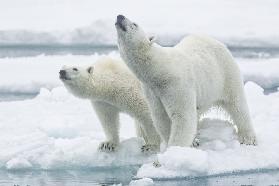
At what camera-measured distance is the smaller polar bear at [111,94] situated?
Answer: 586cm

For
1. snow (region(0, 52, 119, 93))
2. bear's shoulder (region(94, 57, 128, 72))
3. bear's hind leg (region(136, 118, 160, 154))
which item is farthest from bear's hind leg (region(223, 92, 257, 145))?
snow (region(0, 52, 119, 93))

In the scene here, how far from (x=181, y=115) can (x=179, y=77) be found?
0.93 ft

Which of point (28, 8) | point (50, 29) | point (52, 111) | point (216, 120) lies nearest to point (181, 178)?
point (216, 120)

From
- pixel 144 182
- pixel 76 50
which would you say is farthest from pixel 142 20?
pixel 144 182

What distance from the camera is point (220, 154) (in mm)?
5691

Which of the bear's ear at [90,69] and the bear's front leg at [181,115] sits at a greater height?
the bear's ear at [90,69]

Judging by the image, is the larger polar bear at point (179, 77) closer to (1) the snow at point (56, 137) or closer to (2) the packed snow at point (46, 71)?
(1) the snow at point (56, 137)

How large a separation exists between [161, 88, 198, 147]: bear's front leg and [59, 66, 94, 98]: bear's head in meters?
0.80

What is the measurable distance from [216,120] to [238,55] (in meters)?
4.20

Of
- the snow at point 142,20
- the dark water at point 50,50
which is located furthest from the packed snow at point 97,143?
the snow at point 142,20

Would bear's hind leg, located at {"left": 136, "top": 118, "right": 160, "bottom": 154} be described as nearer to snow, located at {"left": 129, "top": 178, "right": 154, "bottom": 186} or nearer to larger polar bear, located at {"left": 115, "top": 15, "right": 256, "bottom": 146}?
larger polar bear, located at {"left": 115, "top": 15, "right": 256, "bottom": 146}

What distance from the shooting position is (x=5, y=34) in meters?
11.6

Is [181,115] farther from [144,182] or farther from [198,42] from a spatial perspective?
[198,42]

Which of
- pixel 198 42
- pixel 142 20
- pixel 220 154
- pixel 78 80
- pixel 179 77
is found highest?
pixel 142 20
